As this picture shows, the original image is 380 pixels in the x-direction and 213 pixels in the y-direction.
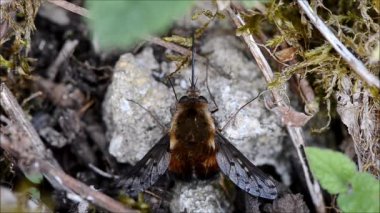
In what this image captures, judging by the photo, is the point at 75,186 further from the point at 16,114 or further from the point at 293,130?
the point at 293,130

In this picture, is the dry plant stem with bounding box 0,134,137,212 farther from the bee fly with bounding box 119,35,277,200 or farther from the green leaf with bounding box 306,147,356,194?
the green leaf with bounding box 306,147,356,194

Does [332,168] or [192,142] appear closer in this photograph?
[332,168]

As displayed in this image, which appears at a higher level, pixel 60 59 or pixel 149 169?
pixel 60 59

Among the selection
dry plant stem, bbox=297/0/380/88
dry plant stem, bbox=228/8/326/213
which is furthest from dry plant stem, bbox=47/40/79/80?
dry plant stem, bbox=297/0/380/88

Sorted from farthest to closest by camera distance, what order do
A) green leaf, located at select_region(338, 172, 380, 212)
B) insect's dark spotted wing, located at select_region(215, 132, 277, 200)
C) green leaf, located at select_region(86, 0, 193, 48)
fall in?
1. insect's dark spotted wing, located at select_region(215, 132, 277, 200)
2. green leaf, located at select_region(338, 172, 380, 212)
3. green leaf, located at select_region(86, 0, 193, 48)

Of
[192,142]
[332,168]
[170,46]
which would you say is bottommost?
[192,142]

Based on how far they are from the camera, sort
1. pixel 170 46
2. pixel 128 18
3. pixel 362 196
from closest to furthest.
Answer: pixel 128 18 < pixel 362 196 < pixel 170 46

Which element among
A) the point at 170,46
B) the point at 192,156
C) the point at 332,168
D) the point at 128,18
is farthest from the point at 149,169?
the point at 128,18
